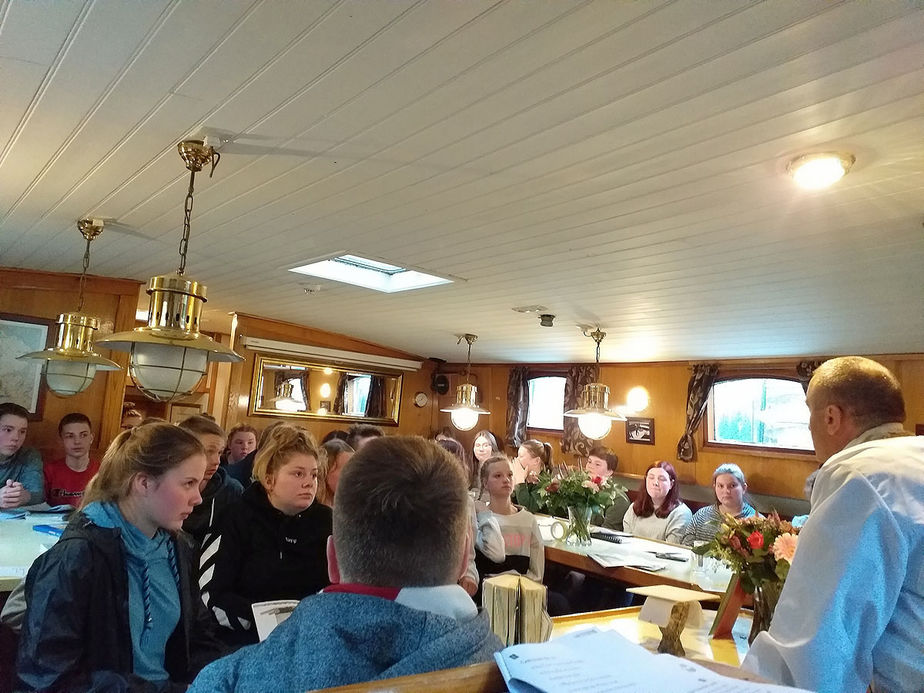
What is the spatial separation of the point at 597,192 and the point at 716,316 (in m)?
2.10

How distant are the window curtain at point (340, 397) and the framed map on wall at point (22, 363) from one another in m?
3.20

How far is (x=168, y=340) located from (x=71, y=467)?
2836mm

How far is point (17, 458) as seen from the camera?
378cm

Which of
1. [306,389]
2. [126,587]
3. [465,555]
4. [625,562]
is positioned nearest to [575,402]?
[306,389]

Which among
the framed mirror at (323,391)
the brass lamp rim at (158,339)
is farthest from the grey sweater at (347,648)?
the framed mirror at (323,391)

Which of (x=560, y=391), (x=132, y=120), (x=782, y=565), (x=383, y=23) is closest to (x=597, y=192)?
(x=383, y=23)

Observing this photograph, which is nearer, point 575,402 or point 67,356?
point 67,356

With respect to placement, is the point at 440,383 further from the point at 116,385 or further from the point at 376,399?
the point at 116,385

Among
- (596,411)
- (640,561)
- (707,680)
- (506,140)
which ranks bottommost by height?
(640,561)

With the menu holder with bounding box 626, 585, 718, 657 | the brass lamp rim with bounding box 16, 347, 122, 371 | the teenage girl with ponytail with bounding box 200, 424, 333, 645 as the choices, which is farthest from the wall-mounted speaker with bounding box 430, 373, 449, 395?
the menu holder with bounding box 626, 585, 718, 657

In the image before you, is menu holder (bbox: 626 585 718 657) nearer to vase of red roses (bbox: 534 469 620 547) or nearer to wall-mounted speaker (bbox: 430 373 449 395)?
vase of red roses (bbox: 534 469 620 547)

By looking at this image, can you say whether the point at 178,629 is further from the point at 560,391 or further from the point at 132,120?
the point at 560,391

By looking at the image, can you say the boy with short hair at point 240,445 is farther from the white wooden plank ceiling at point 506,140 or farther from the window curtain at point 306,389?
the window curtain at point 306,389

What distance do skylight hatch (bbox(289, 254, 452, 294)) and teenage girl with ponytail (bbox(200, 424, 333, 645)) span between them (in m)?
1.97
